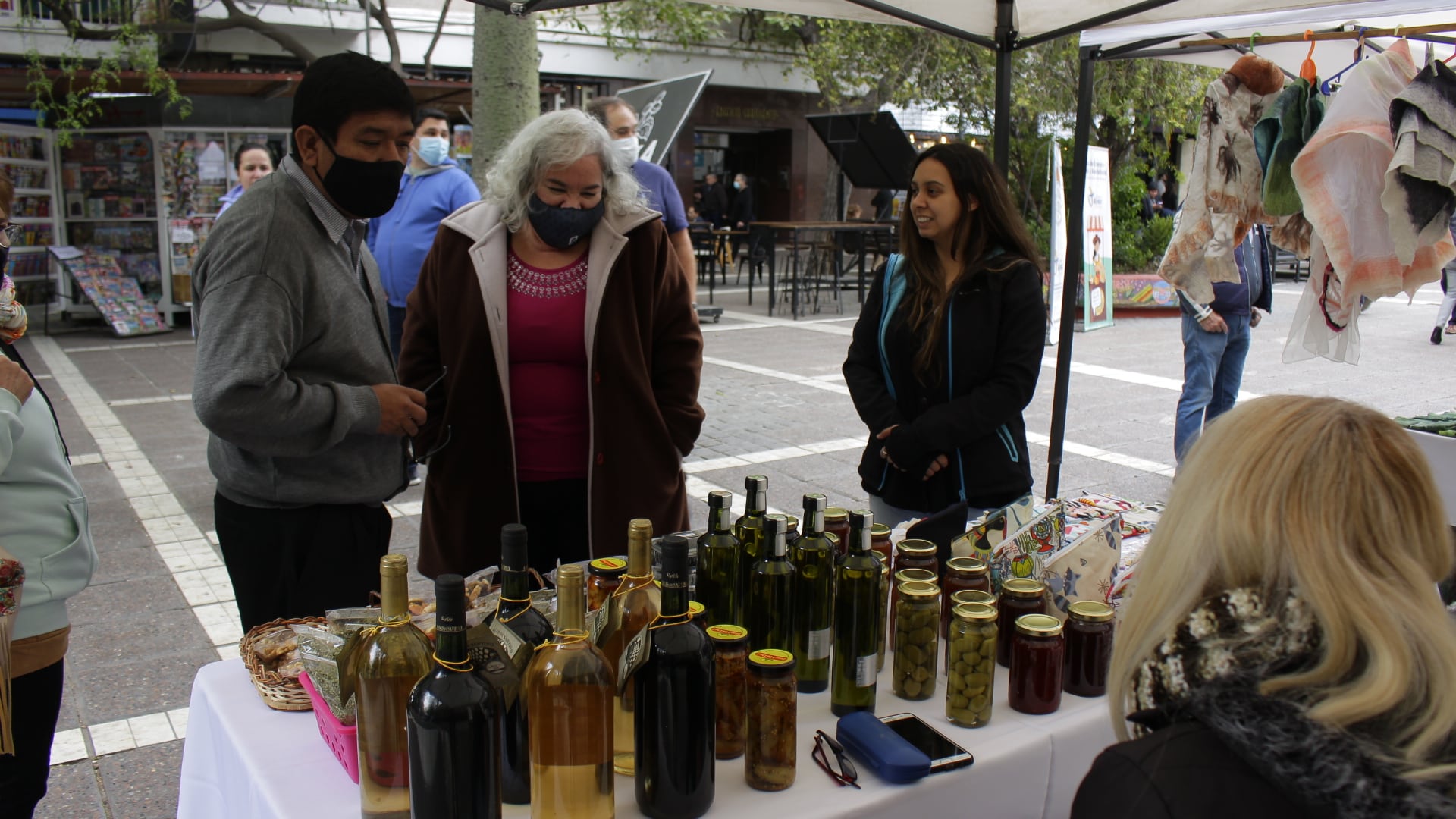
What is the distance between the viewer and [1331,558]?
1.21 metres

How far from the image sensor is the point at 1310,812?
3.71 feet

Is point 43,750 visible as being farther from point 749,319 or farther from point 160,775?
point 749,319

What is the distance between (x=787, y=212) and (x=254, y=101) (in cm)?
1328

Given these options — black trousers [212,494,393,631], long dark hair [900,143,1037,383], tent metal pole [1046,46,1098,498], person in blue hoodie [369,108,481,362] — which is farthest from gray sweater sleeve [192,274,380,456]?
tent metal pole [1046,46,1098,498]

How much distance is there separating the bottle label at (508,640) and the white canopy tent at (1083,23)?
8.94 feet

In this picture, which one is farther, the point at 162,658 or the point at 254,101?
the point at 254,101

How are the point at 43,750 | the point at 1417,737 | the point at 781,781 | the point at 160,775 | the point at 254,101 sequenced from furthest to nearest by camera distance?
1. the point at 254,101
2. the point at 160,775
3. the point at 43,750
4. the point at 781,781
5. the point at 1417,737

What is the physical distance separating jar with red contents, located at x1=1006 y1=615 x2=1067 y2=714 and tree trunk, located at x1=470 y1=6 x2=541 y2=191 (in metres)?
5.01

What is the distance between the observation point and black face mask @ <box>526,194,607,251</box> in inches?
106

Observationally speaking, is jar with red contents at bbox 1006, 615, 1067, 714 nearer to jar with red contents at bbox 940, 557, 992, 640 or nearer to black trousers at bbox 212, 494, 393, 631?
jar with red contents at bbox 940, 557, 992, 640

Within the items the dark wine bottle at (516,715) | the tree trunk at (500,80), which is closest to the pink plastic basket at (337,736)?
the dark wine bottle at (516,715)

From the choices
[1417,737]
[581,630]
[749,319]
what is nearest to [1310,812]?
[1417,737]

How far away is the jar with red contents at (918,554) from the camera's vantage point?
210 centimetres

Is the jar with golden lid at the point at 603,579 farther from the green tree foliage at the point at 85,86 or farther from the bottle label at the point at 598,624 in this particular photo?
the green tree foliage at the point at 85,86
